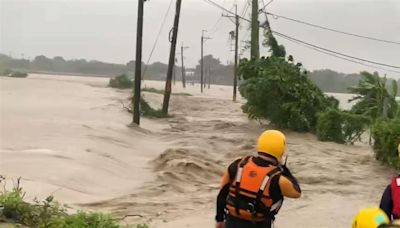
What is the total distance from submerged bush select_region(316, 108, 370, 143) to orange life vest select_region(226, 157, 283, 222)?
53.4ft

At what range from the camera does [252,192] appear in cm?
505

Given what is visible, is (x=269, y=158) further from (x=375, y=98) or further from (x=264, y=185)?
(x=375, y=98)

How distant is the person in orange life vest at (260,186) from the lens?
5047mm

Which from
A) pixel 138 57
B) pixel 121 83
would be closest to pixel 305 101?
pixel 138 57

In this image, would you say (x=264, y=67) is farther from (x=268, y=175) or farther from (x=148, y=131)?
(x=268, y=175)

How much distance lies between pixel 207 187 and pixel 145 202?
7.14 ft

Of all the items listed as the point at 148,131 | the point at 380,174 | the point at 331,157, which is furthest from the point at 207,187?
the point at 148,131

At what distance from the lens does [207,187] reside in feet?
44.8

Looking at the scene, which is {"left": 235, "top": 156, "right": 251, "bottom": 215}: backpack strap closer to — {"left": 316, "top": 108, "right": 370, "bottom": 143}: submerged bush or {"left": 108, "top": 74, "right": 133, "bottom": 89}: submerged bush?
{"left": 316, "top": 108, "right": 370, "bottom": 143}: submerged bush

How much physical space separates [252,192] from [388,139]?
9.91 m

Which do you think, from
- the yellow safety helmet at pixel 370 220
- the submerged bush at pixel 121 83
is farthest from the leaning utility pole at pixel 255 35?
the submerged bush at pixel 121 83

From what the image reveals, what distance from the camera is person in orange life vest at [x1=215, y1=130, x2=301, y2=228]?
505 centimetres

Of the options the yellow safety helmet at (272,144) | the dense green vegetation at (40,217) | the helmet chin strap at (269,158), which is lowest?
the dense green vegetation at (40,217)

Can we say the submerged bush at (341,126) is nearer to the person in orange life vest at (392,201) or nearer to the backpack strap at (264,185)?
the person in orange life vest at (392,201)
